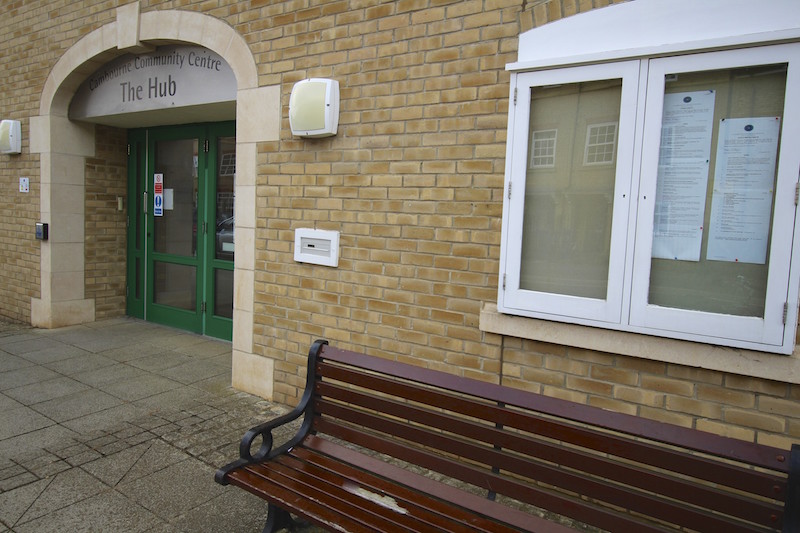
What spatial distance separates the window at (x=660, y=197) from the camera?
256 cm

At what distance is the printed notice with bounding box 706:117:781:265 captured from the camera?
2.60 m

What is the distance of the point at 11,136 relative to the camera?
6.86m

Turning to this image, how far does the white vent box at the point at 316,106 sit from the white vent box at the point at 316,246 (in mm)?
719

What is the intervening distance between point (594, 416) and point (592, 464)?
18 cm

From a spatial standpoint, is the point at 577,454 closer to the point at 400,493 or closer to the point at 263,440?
the point at 400,493

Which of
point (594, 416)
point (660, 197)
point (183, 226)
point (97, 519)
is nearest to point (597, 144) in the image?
point (660, 197)

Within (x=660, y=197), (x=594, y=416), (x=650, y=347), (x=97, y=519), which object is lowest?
(x=97, y=519)

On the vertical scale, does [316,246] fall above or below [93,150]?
below

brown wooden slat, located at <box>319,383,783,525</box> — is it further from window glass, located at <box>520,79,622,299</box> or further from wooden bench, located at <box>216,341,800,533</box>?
window glass, located at <box>520,79,622,299</box>

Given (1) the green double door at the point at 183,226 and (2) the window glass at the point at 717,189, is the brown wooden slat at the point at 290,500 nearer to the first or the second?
(2) the window glass at the point at 717,189

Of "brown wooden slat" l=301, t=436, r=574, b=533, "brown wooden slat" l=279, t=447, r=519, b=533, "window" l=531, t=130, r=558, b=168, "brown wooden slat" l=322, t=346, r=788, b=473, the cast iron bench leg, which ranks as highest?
"window" l=531, t=130, r=558, b=168

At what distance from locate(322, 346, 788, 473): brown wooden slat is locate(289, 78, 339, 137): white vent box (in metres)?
1.75

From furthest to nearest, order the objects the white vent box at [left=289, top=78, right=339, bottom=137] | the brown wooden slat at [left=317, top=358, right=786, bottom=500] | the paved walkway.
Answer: the white vent box at [left=289, top=78, right=339, bottom=137]
the paved walkway
the brown wooden slat at [left=317, top=358, right=786, bottom=500]

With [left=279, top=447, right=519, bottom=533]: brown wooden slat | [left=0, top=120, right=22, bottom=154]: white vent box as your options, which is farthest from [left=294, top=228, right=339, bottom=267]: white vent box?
[left=0, top=120, right=22, bottom=154]: white vent box
